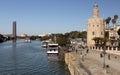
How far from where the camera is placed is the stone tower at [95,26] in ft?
273

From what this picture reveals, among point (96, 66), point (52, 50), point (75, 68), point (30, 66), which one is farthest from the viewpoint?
point (52, 50)

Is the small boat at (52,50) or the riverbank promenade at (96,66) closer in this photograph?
the riverbank promenade at (96,66)

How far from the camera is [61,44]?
4252 inches

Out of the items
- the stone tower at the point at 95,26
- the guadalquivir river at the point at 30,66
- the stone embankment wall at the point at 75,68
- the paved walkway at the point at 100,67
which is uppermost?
the stone tower at the point at 95,26

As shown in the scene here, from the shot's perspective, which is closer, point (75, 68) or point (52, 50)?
point (75, 68)

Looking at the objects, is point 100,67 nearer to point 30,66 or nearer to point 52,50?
point 30,66

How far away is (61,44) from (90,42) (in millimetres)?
25369

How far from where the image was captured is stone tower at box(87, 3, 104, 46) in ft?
273

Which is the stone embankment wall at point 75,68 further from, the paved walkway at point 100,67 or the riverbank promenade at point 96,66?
the paved walkway at point 100,67

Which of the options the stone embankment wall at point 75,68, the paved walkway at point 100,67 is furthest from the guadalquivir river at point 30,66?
the paved walkway at point 100,67

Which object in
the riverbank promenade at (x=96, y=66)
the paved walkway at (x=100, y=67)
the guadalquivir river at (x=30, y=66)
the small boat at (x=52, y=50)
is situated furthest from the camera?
the small boat at (x=52, y=50)

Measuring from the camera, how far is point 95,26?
83000mm

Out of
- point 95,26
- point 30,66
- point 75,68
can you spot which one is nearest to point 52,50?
point 30,66

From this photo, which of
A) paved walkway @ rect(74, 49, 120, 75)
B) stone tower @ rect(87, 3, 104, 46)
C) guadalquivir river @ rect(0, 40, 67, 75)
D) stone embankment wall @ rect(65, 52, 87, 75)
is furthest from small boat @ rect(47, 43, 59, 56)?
paved walkway @ rect(74, 49, 120, 75)
